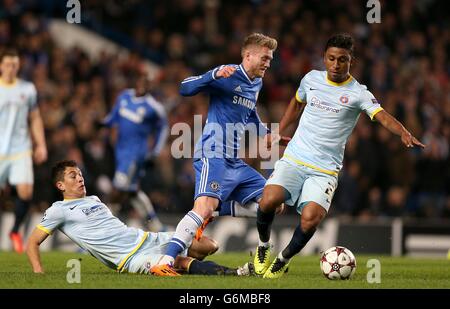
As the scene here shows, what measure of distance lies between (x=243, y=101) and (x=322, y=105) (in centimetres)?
102

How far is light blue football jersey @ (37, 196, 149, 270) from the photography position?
951 centimetres

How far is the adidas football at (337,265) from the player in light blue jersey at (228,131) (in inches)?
43.8

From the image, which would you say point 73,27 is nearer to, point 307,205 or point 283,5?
point 283,5

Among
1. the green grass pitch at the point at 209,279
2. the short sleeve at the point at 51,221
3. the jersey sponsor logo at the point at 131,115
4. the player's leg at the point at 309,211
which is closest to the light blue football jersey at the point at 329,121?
the player's leg at the point at 309,211

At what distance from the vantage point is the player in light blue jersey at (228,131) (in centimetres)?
980

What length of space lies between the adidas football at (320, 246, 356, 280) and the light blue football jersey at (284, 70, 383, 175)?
76 centimetres

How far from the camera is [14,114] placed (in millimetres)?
13125

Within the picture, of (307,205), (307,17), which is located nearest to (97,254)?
(307,205)

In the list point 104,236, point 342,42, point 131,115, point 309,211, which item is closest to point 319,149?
point 309,211

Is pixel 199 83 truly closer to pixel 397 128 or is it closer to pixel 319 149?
pixel 319 149

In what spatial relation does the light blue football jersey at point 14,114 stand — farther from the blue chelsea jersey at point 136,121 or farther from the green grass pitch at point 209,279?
the blue chelsea jersey at point 136,121

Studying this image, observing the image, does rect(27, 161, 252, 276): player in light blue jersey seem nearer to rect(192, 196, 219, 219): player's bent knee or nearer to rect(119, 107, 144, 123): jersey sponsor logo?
rect(192, 196, 219, 219): player's bent knee

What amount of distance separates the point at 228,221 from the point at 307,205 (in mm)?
7385

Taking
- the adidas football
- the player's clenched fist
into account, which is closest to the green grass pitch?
the adidas football
